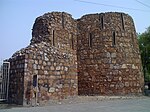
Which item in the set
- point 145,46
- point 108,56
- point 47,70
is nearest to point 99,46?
point 108,56

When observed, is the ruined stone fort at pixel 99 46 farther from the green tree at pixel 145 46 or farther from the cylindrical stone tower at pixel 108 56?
the green tree at pixel 145 46

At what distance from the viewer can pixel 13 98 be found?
9.73m

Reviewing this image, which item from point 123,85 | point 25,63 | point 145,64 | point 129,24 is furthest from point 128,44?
point 145,64

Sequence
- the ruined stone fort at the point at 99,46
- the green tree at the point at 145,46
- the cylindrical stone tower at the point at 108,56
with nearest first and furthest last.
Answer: the ruined stone fort at the point at 99,46
the cylindrical stone tower at the point at 108,56
the green tree at the point at 145,46

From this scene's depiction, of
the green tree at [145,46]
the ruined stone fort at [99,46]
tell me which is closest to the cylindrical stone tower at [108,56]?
the ruined stone fort at [99,46]

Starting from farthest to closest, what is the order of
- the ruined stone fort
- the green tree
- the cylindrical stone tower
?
the green tree
the cylindrical stone tower
the ruined stone fort

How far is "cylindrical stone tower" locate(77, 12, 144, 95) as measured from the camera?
49.3ft

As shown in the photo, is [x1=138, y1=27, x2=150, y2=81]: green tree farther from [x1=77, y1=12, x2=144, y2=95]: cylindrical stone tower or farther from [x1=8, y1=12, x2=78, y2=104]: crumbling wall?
[x1=8, y1=12, x2=78, y2=104]: crumbling wall

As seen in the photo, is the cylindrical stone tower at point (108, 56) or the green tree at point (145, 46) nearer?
the cylindrical stone tower at point (108, 56)

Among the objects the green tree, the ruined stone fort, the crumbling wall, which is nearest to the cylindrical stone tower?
the ruined stone fort

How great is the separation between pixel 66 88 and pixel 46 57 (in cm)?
188

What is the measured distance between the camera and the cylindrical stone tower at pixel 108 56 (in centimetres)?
1502

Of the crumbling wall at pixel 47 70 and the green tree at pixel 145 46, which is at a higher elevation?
the green tree at pixel 145 46

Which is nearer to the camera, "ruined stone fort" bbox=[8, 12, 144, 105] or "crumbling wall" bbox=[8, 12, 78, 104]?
"crumbling wall" bbox=[8, 12, 78, 104]
